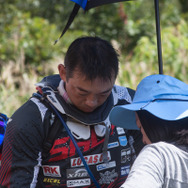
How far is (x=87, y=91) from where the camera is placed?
7.43 feet

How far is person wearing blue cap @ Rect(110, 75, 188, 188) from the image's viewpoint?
1.56m

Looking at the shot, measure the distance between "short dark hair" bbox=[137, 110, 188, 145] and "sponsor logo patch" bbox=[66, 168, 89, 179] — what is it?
72 centimetres

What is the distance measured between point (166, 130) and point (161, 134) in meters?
0.03

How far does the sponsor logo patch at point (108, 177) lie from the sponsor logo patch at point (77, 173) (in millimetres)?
113

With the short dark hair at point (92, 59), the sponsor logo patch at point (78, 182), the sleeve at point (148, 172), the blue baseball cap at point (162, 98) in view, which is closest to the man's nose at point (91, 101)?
the short dark hair at point (92, 59)

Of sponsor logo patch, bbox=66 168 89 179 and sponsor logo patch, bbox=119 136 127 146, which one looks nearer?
sponsor logo patch, bbox=66 168 89 179

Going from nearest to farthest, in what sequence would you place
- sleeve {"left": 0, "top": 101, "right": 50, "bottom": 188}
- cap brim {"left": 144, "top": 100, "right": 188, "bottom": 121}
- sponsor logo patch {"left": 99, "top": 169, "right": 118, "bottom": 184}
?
cap brim {"left": 144, "top": 100, "right": 188, "bottom": 121} < sleeve {"left": 0, "top": 101, "right": 50, "bottom": 188} < sponsor logo patch {"left": 99, "top": 169, "right": 118, "bottom": 184}

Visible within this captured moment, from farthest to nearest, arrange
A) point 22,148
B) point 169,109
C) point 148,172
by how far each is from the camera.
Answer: point 22,148, point 169,109, point 148,172

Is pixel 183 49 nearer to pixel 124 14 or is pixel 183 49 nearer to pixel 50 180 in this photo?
pixel 124 14

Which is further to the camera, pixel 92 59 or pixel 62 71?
pixel 62 71

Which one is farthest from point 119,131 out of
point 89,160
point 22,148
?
point 22,148

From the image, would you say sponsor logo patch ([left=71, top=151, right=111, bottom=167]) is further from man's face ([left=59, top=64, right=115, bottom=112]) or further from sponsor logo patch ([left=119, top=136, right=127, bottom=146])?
man's face ([left=59, top=64, right=115, bottom=112])

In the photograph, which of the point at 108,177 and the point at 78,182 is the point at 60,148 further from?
the point at 108,177

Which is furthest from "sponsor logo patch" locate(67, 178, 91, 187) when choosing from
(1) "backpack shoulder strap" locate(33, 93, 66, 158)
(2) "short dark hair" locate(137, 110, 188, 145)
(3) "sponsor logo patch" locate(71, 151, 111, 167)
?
(2) "short dark hair" locate(137, 110, 188, 145)
